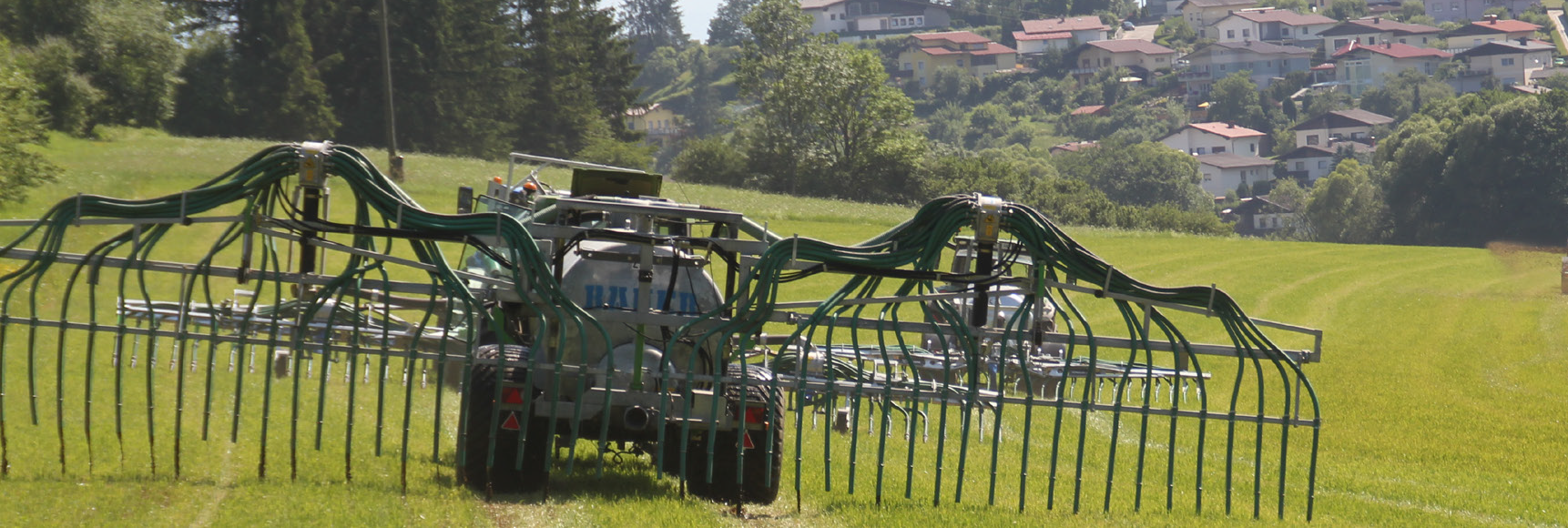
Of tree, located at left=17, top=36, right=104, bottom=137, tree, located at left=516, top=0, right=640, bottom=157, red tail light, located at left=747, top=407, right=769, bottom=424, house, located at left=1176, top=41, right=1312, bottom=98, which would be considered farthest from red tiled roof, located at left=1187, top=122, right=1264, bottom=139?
red tail light, located at left=747, top=407, right=769, bottom=424

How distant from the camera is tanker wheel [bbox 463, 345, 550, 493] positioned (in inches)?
385

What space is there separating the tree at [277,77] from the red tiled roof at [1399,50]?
150726mm

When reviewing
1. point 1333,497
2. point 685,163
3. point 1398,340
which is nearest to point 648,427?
point 1333,497

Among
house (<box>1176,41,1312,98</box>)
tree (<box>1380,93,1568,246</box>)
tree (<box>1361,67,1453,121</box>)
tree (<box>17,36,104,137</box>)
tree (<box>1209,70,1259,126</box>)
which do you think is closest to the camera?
tree (<box>17,36,104,137</box>)

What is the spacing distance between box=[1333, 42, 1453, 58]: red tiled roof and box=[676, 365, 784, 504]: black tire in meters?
188

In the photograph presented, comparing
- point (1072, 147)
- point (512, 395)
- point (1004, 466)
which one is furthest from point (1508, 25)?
point (512, 395)

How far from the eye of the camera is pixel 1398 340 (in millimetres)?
29141

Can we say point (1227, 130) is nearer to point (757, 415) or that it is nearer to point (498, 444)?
point (757, 415)

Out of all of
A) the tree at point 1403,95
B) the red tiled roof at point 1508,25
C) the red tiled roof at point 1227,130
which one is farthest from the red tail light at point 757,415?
the red tiled roof at point 1508,25

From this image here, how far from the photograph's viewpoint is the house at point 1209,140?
522 feet

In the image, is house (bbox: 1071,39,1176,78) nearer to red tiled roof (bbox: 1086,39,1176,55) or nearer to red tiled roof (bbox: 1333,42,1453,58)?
red tiled roof (bbox: 1086,39,1176,55)

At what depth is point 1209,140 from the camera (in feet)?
524

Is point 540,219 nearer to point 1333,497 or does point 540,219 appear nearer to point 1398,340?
point 1333,497

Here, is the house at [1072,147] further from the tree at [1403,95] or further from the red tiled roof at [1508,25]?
the red tiled roof at [1508,25]
